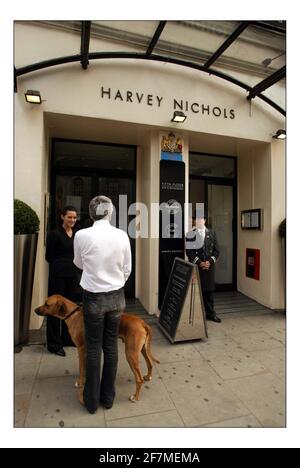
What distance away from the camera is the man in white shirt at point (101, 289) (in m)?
2.02

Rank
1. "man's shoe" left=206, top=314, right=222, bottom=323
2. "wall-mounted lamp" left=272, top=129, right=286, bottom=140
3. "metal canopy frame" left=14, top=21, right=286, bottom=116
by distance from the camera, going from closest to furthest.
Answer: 1. "metal canopy frame" left=14, top=21, right=286, bottom=116
2. "man's shoe" left=206, top=314, right=222, bottom=323
3. "wall-mounted lamp" left=272, top=129, right=286, bottom=140

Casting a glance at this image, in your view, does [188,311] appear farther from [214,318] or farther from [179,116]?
[179,116]

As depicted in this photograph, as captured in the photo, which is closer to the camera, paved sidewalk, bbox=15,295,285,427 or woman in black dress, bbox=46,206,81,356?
paved sidewalk, bbox=15,295,285,427

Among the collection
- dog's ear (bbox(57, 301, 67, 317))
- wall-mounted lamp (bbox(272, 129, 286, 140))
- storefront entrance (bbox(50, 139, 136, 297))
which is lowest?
dog's ear (bbox(57, 301, 67, 317))

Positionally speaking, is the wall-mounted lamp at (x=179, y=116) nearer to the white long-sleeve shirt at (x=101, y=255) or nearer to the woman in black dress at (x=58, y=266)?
the woman in black dress at (x=58, y=266)

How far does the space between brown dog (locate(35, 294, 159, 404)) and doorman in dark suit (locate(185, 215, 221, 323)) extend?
2084 millimetres

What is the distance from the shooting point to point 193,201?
5.78 m

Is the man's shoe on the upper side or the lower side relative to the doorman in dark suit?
lower

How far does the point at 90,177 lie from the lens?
5215mm

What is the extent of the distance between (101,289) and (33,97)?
3.06 metres

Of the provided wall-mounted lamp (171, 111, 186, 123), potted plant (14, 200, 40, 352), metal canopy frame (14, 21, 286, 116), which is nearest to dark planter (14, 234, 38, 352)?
potted plant (14, 200, 40, 352)

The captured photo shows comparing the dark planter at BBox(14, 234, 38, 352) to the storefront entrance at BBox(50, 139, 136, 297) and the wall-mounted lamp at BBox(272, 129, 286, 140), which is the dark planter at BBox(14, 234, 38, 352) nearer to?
the storefront entrance at BBox(50, 139, 136, 297)

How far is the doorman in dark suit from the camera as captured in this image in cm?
436

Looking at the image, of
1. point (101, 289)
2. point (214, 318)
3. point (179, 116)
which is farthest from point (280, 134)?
point (101, 289)
